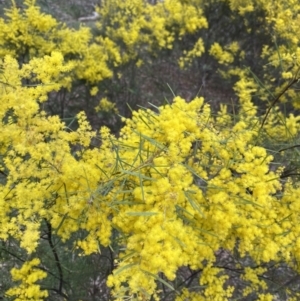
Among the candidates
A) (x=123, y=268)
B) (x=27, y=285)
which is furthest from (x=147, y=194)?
(x=27, y=285)

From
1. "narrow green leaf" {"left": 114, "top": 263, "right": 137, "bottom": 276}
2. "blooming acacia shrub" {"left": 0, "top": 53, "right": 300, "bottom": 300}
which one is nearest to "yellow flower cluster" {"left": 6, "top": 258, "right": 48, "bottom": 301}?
"blooming acacia shrub" {"left": 0, "top": 53, "right": 300, "bottom": 300}

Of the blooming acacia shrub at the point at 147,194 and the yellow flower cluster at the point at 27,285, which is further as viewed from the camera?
the yellow flower cluster at the point at 27,285

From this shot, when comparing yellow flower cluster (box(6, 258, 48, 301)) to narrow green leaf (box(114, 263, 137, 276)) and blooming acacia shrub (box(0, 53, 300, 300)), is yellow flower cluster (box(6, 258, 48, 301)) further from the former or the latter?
narrow green leaf (box(114, 263, 137, 276))

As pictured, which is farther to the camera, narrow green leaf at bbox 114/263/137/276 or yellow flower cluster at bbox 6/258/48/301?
yellow flower cluster at bbox 6/258/48/301

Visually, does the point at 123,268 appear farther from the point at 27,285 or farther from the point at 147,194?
the point at 27,285

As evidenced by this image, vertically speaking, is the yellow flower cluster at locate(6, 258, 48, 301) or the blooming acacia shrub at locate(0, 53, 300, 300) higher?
the blooming acacia shrub at locate(0, 53, 300, 300)

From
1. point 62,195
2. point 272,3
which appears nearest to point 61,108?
point 272,3

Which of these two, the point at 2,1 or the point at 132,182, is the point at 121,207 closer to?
the point at 132,182

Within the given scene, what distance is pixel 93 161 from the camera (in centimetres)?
229

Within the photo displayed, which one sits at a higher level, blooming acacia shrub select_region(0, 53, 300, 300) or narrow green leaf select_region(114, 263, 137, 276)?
blooming acacia shrub select_region(0, 53, 300, 300)

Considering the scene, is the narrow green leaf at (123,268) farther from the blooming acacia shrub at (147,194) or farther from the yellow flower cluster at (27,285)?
the yellow flower cluster at (27,285)

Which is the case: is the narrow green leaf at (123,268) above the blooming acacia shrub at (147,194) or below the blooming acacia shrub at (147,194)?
below

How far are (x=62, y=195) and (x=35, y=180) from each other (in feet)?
0.97

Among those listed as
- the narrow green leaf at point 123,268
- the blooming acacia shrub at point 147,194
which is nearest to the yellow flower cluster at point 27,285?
the blooming acacia shrub at point 147,194
